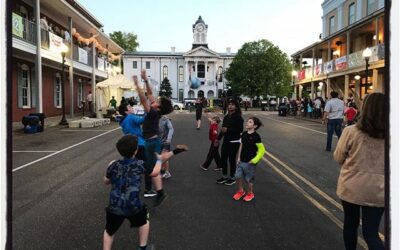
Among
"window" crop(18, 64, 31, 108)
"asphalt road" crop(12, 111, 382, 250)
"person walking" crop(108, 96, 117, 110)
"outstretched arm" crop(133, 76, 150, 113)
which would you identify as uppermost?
"window" crop(18, 64, 31, 108)

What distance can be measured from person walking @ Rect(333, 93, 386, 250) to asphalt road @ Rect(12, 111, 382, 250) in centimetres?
120

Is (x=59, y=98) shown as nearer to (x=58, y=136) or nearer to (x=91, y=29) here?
(x=91, y=29)

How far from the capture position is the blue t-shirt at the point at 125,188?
11.9 feet

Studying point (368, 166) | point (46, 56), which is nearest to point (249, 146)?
point (368, 166)

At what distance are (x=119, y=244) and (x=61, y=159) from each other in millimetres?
6894

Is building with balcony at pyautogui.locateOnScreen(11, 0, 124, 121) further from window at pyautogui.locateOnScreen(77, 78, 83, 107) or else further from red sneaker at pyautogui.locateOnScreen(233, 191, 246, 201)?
red sneaker at pyautogui.locateOnScreen(233, 191, 246, 201)

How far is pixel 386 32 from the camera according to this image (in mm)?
1790

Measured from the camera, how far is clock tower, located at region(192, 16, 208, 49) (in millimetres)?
95500

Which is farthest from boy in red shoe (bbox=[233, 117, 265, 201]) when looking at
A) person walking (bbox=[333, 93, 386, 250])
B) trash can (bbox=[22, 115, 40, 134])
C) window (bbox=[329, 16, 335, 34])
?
window (bbox=[329, 16, 335, 34])

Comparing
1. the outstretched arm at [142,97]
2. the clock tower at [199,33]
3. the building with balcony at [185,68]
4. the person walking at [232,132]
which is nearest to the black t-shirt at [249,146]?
the person walking at [232,132]

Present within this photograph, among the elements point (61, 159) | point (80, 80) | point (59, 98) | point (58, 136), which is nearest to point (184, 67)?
point (80, 80)

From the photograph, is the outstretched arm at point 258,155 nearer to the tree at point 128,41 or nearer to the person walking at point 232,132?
the person walking at point 232,132

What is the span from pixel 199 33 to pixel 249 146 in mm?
92216

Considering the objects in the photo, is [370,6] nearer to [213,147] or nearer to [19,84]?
[19,84]
